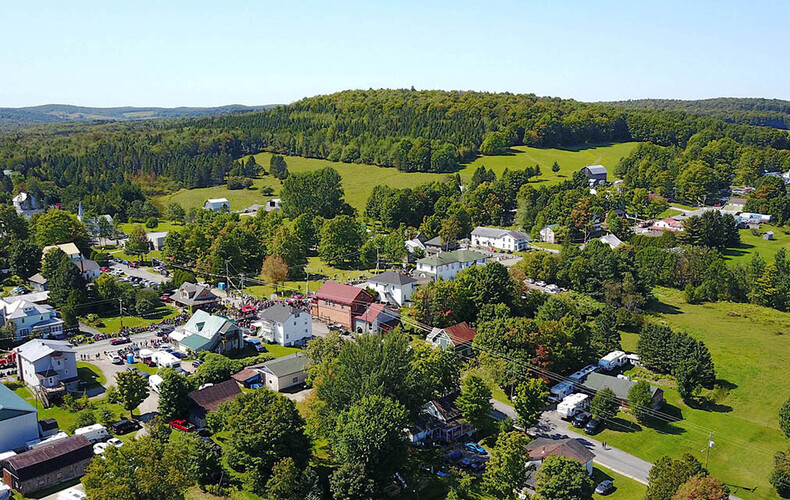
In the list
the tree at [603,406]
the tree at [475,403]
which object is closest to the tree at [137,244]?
the tree at [475,403]

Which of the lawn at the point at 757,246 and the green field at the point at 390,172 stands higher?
the green field at the point at 390,172

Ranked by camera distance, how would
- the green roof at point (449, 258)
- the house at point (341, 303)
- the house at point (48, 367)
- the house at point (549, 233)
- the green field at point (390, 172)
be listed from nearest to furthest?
the house at point (48, 367) → the house at point (341, 303) → the green roof at point (449, 258) → the house at point (549, 233) → the green field at point (390, 172)

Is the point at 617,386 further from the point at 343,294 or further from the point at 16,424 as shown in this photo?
the point at 16,424

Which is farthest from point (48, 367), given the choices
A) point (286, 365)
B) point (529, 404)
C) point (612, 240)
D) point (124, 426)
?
point (612, 240)

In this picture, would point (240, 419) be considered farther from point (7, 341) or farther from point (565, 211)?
point (565, 211)

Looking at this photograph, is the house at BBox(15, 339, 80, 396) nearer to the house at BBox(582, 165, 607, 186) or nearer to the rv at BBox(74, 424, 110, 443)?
the rv at BBox(74, 424, 110, 443)

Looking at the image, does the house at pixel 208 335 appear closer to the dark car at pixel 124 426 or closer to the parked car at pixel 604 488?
the dark car at pixel 124 426
